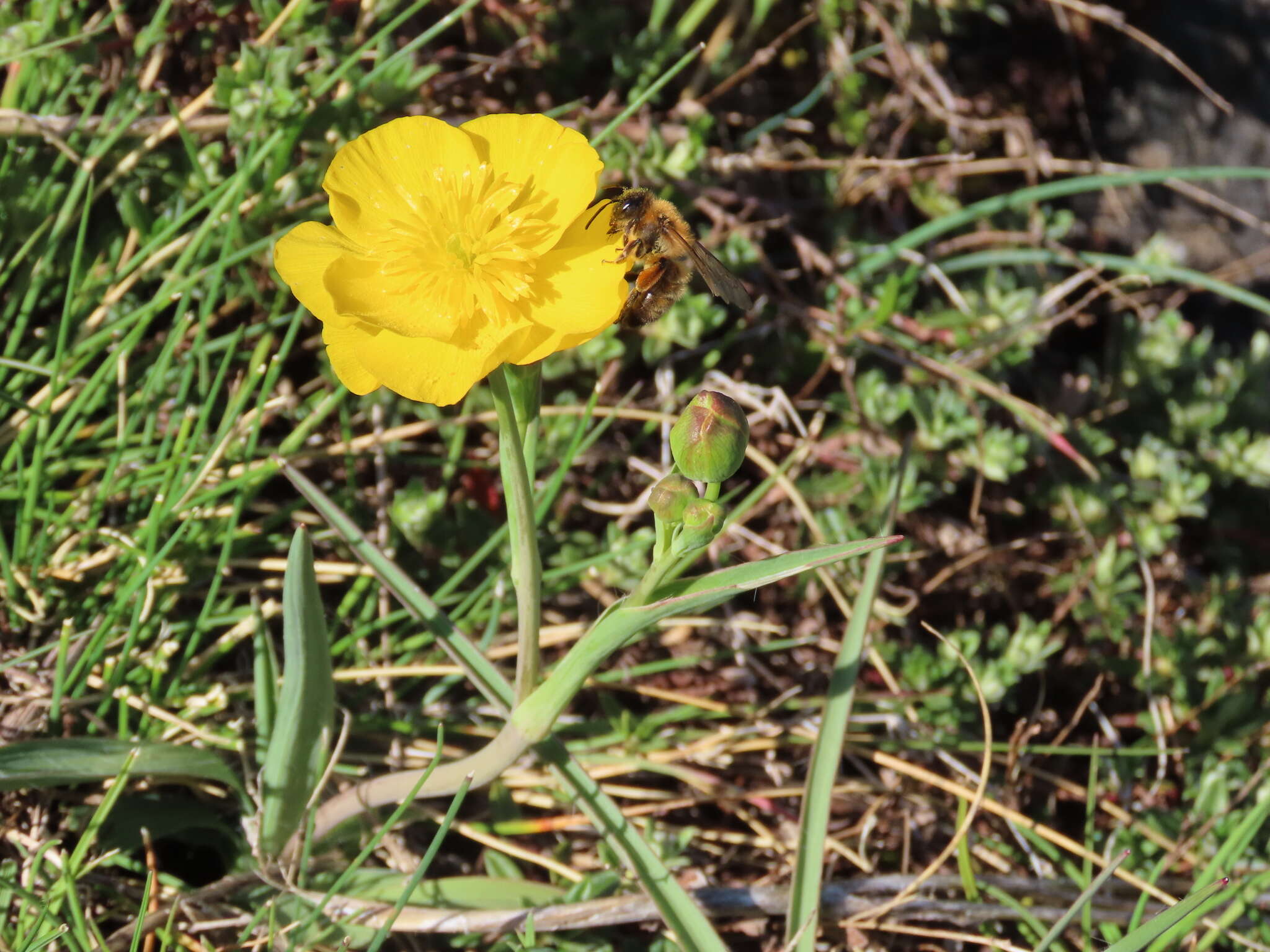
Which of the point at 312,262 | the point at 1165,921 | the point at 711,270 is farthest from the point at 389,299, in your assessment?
the point at 1165,921

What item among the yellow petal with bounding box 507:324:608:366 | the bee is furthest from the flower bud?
the bee

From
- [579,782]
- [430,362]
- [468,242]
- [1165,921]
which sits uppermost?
[468,242]

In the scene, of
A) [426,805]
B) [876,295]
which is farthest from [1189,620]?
[426,805]

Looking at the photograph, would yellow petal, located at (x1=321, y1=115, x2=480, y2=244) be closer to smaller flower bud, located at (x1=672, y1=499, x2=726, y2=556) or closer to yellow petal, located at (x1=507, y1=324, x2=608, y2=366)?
yellow petal, located at (x1=507, y1=324, x2=608, y2=366)

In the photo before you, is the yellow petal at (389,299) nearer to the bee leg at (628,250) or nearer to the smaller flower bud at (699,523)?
the bee leg at (628,250)

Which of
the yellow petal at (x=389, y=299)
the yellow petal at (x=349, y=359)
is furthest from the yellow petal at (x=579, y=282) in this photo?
the yellow petal at (x=349, y=359)

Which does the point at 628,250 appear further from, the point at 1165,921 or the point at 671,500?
the point at 1165,921

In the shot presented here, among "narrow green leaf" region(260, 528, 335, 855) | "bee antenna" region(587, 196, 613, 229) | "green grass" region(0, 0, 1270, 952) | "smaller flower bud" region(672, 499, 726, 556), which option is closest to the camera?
"smaller flower bud" region(672, 499, 726, 556)
